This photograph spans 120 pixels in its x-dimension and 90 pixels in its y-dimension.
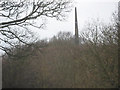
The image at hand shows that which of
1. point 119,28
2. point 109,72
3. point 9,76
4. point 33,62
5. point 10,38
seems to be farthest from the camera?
point 33,62

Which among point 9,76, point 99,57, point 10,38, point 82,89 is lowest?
point 82,89

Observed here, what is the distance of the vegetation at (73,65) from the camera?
46.3 feet

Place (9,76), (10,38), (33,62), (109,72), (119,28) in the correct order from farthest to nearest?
(33,62)
(9,76)
(109,72)
(119,28)
(10,38)

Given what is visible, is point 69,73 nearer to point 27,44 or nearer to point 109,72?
point 109,72

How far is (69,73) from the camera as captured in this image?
1727cm

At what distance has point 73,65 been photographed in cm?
1745

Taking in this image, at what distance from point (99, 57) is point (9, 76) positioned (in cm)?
624

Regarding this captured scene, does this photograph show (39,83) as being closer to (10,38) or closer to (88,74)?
(88,74)

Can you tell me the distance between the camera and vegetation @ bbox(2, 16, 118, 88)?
14117mm

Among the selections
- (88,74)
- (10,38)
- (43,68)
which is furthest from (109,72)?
(10,38)

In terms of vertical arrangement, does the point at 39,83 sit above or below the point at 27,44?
below

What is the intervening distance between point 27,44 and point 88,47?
6.23m

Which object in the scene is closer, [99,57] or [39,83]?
[99,57]

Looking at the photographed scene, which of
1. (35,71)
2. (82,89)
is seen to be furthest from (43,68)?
(82,89)
